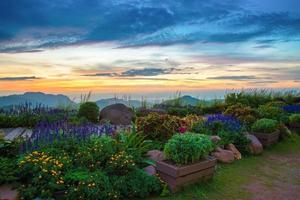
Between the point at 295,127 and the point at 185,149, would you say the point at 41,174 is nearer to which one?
the point at 185,149

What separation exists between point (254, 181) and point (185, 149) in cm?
164

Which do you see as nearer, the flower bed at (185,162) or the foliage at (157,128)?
the flower bed at (185,162)

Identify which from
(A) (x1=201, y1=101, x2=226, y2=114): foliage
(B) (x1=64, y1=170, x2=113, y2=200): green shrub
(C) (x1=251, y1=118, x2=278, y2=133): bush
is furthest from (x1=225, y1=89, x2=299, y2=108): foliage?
(B) (x1=64, y1=170, x2=113, y2=200): green shrub

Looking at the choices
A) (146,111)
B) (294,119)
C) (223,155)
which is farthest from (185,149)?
(146,111)

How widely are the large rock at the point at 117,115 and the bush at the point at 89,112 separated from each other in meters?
0.27

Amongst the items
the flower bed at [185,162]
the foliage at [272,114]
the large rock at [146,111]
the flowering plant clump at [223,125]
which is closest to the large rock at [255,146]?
the flowering plant clump at [223,125]

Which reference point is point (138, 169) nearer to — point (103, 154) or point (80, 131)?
point (103, 154)

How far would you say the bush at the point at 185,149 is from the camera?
17.4ft

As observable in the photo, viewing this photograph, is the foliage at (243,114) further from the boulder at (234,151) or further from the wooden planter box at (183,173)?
the wooden planter box at (183,173)

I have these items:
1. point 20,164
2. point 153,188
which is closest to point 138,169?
point 153,188

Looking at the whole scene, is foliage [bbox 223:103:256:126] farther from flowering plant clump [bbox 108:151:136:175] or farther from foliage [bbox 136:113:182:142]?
flowering plant clump [bbox 108:151:136:175]

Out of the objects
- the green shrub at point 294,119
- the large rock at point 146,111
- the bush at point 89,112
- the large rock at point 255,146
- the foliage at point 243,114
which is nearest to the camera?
the large rock at point 255,146

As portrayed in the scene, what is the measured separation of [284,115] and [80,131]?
7.73m

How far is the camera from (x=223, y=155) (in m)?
6.91
